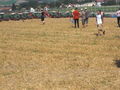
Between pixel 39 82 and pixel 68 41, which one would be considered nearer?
pixel 39 82

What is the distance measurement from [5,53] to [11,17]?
34.4 m

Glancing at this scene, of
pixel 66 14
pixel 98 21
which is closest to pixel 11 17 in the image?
pixel 66 14

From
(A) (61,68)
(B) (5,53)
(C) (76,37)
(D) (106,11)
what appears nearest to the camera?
(A) (61,68)

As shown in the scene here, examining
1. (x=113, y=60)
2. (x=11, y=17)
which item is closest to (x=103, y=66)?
(x=113, y=60)

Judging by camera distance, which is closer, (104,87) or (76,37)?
(104,87)

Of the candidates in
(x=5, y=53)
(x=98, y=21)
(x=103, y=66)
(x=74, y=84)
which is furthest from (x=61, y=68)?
(x=98, y=21)

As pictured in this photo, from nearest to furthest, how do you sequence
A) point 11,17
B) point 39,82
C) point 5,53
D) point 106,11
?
point 39,82
point 5,53
point 11,17
point 106,11

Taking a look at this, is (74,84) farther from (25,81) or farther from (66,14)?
(66,14)

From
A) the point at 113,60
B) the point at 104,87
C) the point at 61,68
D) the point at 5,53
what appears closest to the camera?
the point at 104,87

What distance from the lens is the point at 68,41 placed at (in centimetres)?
1991

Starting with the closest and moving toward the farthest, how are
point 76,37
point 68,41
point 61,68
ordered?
point 61,68 < point 68,41 < point 76,37

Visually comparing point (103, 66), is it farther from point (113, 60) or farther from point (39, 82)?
point (39, 82)

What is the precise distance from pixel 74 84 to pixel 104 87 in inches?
36.1

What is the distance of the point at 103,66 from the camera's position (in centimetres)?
1251
